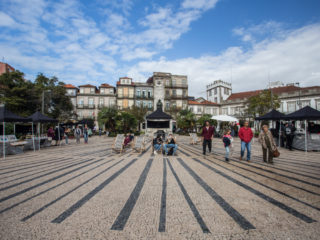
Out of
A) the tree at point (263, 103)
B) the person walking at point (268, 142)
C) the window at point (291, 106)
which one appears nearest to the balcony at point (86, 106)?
the tree at point (263, 103)

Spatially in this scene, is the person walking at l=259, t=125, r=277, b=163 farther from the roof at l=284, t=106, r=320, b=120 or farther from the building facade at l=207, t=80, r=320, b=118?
the building facade at l=207, t=80, r=320, b=118

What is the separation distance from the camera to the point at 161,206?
9.16ft

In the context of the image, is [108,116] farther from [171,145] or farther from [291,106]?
[291,106]

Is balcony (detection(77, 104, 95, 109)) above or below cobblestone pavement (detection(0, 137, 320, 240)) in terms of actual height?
above

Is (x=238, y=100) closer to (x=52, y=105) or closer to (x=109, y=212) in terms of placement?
(x=52, y=105)

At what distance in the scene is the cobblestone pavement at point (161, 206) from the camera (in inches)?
83.4

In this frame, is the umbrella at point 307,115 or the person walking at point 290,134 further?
the person walking at point 290,134

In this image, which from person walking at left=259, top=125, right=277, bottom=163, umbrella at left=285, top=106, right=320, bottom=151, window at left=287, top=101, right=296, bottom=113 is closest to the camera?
person walking at left=259, top=125, right=277, bottom=163

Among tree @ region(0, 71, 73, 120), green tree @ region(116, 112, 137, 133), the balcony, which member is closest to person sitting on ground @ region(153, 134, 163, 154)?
green tree @ region(116, 112, 137, 133)

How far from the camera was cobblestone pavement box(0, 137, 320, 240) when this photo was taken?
2.12 m

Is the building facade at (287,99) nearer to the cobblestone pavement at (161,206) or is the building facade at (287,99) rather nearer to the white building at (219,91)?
the white building at (219,91)

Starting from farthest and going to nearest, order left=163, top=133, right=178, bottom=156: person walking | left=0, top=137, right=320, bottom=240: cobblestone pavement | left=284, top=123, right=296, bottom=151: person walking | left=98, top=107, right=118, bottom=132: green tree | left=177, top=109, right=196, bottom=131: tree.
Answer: left=177, top=109, right=196, bottom=131: tree, left=98, top=107, right=118, bottom=132: green tree, left=284, top=123, right=296, bottom=151: person walking, left=163, top=133, right=178, bottom=156: person walking, left=0, top=137, right=320, bottom=240: cobblestone pavement

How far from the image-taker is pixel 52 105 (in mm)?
28141

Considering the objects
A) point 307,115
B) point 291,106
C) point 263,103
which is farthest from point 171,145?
point 291,106
